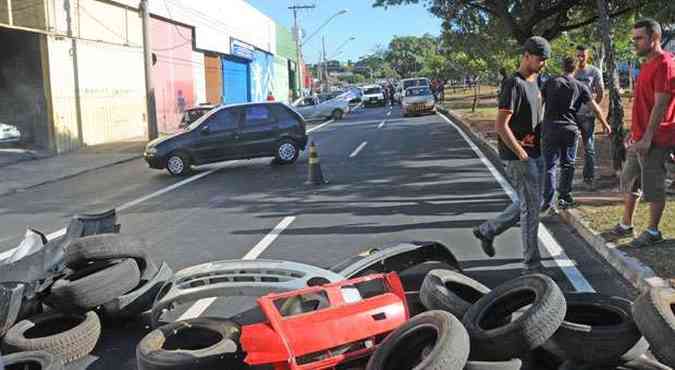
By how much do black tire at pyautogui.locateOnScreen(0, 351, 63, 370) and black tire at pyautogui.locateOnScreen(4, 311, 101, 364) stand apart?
7cm

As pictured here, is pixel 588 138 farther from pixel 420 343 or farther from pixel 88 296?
pixel 88 296

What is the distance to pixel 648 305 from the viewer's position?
3723 mm

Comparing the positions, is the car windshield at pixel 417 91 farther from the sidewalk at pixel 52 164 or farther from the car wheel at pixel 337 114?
the sidewalk at pixel 52 164

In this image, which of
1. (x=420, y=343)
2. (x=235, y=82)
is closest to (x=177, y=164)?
(x=420, y=343)

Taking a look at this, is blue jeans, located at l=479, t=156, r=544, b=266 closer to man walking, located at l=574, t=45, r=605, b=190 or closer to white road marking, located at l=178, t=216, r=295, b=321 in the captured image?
white road marking, located at l=178, t=216, r=295, b=321

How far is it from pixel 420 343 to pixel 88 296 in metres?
2.62

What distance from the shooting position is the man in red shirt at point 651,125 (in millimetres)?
6184

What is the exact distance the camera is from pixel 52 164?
63.9 ft

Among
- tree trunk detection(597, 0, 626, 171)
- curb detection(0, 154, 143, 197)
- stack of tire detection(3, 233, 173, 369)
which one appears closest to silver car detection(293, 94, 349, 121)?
curb detection(0, 154, 143, 197)

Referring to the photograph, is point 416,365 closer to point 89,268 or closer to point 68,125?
point 89,268

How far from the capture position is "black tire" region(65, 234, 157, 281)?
5.36 m

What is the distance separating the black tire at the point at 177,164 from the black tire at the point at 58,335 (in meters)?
10.8

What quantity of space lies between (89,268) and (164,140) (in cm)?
1083

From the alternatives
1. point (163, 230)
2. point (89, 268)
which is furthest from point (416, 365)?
point (163, 230)
